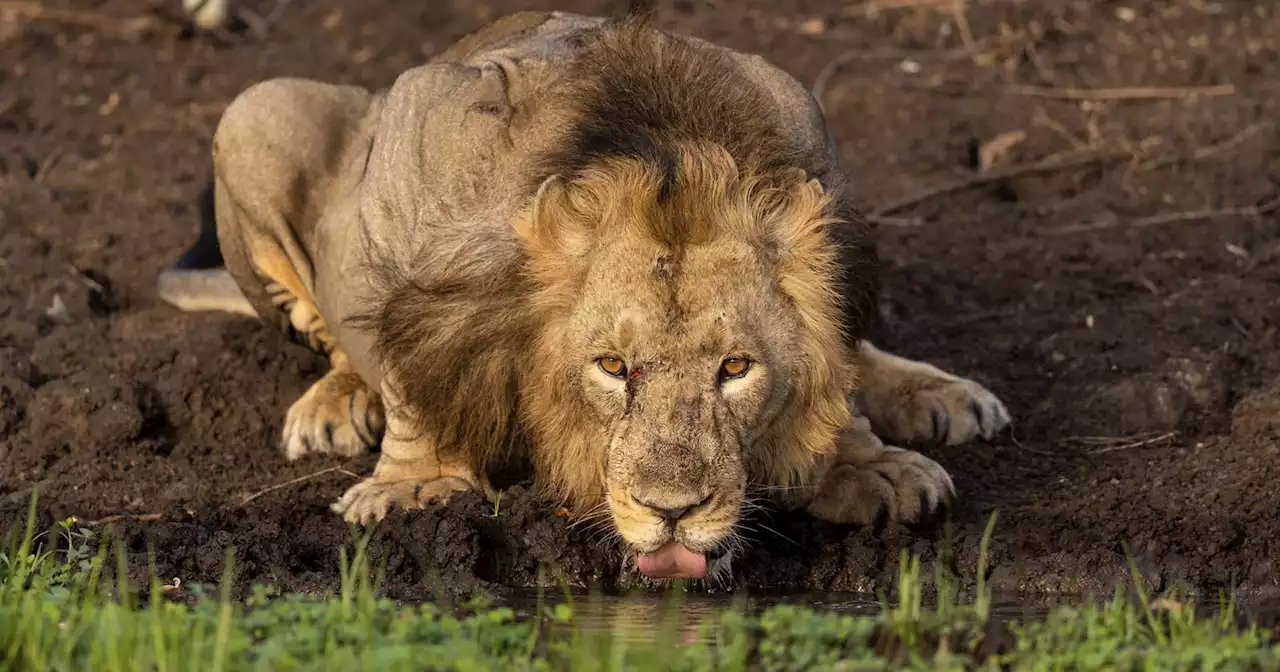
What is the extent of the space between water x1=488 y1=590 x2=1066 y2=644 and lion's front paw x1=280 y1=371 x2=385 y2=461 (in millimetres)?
1342

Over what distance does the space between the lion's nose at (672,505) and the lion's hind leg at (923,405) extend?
5.36ft

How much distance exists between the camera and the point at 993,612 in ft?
14.8

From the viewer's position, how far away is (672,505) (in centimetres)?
435

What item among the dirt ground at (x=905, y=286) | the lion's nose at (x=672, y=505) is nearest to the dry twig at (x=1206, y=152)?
the dirt ground at (x=905, y=286)

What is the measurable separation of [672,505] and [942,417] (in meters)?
1.83

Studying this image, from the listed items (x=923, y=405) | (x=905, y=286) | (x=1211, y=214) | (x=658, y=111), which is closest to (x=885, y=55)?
(x=1211, y=214)

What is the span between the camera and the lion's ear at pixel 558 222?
4.59 metres

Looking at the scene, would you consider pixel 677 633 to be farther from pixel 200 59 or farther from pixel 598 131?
pixel 200 59

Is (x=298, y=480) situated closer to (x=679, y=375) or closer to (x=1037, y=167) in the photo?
(x=679, y=375)

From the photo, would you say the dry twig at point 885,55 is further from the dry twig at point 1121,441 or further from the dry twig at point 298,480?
the dry twig at point 298,480

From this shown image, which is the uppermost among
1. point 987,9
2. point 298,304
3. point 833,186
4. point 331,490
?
point 987,9

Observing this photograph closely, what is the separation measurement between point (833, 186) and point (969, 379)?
1658 millimetres

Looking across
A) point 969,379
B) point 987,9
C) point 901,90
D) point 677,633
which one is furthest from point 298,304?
point 987,9

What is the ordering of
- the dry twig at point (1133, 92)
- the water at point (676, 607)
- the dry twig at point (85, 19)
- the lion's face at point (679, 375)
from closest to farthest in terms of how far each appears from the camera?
Result: the water at point (676, 607) → the lion's face at point (679, 375) → the dry twig at point (1133, 92) → the dry twig at point (85, 19)
